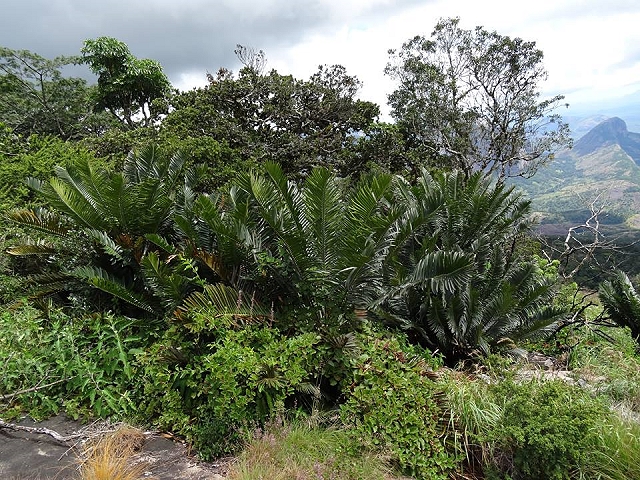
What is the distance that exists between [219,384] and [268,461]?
2.09 ft

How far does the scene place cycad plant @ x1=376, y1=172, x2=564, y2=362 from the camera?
4.71m

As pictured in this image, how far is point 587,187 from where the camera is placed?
150 ft

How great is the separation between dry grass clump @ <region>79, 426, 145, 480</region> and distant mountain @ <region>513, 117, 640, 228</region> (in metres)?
5.85

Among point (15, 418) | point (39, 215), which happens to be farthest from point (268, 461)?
point (39, 215)

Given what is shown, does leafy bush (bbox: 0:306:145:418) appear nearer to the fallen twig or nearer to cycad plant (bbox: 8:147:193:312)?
the fallen twig

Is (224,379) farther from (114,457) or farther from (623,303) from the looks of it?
(623,303)

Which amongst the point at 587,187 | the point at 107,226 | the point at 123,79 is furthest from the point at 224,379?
the point at 587,187

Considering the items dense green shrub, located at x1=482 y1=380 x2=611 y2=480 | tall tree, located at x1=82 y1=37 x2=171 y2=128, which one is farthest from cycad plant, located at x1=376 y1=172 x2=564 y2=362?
tall tree, located at x1=82 y1=37 x2=171 y2=128

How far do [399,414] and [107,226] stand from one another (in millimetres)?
3685

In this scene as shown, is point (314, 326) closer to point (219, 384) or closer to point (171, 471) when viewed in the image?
point (219, 384)

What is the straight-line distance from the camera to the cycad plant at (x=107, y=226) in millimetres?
4488

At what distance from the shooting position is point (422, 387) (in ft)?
11.2

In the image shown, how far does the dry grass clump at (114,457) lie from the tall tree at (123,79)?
17.8 m

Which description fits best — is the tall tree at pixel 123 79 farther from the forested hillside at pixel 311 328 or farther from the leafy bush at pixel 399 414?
the leafy bush at pixel 399 414
